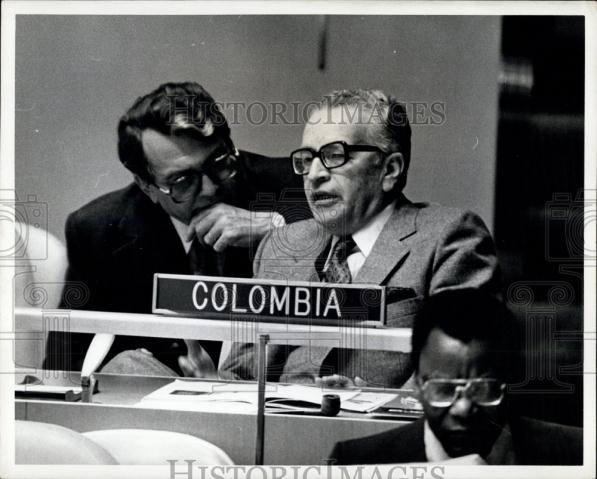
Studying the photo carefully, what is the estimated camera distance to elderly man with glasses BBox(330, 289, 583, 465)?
2.86 metres

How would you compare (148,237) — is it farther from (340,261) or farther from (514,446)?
(514,446)

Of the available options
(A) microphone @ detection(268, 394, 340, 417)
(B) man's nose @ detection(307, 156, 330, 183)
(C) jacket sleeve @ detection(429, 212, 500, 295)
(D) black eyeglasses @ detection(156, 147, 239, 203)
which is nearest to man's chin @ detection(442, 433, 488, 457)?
(A) microphone @ detection(268, 394, 340, 417)

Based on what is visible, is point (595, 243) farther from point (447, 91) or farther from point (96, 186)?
point (96, 186)

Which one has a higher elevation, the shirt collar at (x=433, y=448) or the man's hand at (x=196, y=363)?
the man's hand at (x=196, y=363)

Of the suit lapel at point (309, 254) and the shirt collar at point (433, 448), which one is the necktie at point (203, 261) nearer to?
the suit lapel at point (309, 254)

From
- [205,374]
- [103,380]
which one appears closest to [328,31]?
[205,374]

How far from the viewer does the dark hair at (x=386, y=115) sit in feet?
9.44

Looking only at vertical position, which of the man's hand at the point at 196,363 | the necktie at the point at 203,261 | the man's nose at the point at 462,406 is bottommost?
the man's nose at the point at 462,406

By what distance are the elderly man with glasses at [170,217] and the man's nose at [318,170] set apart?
3.2 inches

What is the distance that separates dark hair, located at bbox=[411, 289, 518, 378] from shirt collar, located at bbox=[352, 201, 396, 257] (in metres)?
0.33

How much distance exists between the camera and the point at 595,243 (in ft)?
9.76

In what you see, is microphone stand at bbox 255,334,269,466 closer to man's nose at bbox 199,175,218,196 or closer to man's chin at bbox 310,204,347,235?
man's chin at bbox 310,204,347,235

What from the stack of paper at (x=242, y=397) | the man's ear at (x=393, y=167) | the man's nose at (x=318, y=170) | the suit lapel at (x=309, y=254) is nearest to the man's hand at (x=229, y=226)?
the suit lapel at (x=309, y=254)

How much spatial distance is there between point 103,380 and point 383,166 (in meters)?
1.45
